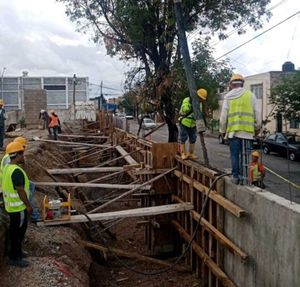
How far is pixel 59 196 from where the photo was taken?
11156 millimetres

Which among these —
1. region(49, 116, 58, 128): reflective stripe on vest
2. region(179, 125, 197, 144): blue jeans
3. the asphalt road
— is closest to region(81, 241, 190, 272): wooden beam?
region(179, 125, 197, 144): blue jeans

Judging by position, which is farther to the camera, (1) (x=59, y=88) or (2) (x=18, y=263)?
(1) (x=59, y=88)

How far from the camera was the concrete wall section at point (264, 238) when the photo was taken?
5871mm

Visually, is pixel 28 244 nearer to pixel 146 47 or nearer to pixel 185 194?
pixel 185 194

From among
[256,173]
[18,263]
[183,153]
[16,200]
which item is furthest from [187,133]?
[18,263]

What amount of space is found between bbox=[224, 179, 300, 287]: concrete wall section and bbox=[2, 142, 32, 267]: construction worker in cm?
342

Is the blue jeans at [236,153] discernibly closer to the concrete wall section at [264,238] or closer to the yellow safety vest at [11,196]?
the concrete wall section at [264,238]

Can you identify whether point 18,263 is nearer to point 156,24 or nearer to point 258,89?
point 156,24

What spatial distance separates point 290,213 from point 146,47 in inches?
519

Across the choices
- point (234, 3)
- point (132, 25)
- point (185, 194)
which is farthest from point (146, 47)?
point (185, 194)

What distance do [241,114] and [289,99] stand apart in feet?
70.3

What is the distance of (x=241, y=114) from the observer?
7.24m

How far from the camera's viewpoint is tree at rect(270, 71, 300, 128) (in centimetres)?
2705

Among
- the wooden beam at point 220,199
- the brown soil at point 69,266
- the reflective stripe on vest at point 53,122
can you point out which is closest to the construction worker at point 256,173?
the wooden beam at point 220,199
